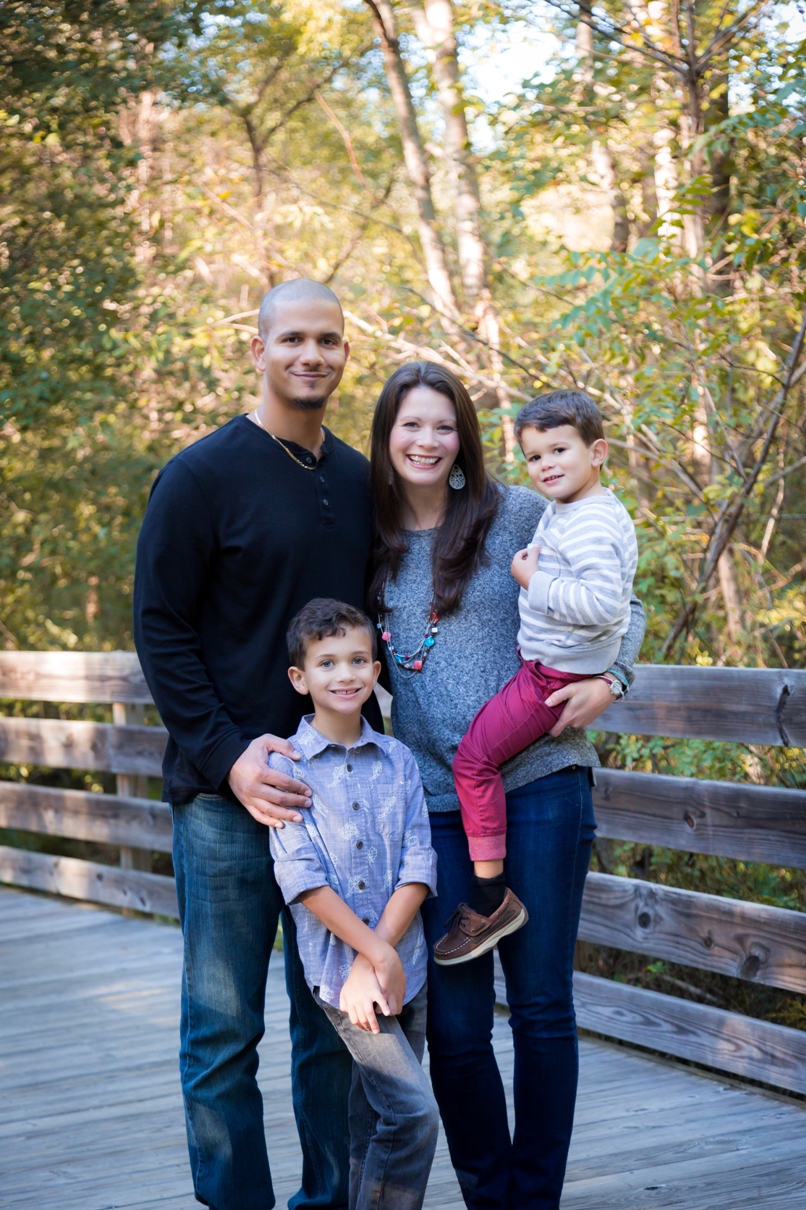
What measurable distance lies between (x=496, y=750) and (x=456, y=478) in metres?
0.59

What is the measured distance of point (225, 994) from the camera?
7.79 feet

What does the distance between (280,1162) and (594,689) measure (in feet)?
4.91

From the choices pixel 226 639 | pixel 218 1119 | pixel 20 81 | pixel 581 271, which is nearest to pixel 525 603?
pixel 226 639

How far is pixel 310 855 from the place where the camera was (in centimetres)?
218

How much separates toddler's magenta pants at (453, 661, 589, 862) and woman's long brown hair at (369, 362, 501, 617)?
24cm

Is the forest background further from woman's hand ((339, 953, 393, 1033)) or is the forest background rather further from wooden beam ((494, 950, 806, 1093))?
woman's hand ((339, 953, 393, 1033))

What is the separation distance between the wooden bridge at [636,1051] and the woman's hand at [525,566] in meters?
1.04

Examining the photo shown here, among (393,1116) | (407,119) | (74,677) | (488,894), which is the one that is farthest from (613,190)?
(393,1116)

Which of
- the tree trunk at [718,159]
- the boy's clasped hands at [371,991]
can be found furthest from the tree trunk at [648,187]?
the boy's clasped hands at [371,991]

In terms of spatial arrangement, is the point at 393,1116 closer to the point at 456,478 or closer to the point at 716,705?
the point at 456,478

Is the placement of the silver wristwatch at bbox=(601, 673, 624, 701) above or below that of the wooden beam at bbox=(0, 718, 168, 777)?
above

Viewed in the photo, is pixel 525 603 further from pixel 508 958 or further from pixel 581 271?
pixel 581 271

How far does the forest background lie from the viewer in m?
4.50

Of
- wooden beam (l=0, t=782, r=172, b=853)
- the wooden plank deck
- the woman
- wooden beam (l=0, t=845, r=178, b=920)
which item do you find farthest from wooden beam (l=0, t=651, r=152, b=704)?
the woman
